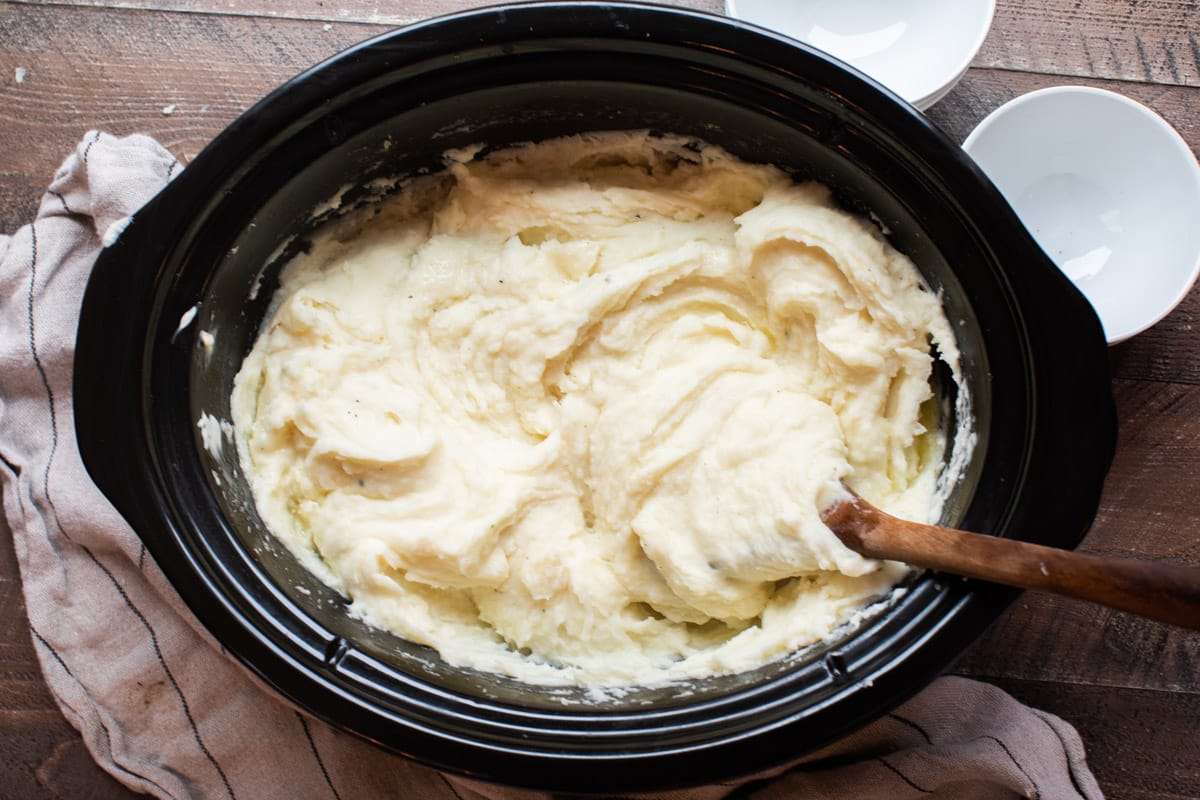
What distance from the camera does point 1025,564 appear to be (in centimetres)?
110

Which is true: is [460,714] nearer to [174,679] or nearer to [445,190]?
[174,679]

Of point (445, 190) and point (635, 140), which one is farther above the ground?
point (635, 140)

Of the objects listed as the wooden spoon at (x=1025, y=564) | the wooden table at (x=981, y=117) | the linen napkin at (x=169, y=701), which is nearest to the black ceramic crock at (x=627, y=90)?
the wooden spoon at (x=1025, y=564)

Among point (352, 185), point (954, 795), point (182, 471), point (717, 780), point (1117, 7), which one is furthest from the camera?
point (1117, 7)

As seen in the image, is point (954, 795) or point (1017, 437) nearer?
point (1017, 437)

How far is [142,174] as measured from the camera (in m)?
1.60

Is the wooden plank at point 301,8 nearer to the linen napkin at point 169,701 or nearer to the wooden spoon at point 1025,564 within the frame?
the linen napkin at point 169,701

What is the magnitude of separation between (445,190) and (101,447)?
26.9 inches

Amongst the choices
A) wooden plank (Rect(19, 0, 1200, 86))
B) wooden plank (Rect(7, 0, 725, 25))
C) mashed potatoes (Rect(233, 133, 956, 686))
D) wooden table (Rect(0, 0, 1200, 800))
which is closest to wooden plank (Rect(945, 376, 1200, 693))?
wooden table (Rect(0, 0, 1200, 800))

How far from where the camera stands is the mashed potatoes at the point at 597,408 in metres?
1.37

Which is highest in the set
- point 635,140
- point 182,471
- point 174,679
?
point 635,140

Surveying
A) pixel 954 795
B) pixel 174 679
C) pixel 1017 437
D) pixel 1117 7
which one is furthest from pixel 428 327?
pixel 1117 7

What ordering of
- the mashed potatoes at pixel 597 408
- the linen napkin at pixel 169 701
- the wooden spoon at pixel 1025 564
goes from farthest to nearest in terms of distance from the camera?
1. the linen napkin at pixel 169 701
2. the mashed potatoes at pixel 597 408
3. the wooden spoon at pixel 1025 564

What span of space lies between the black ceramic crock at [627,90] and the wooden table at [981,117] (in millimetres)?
476
